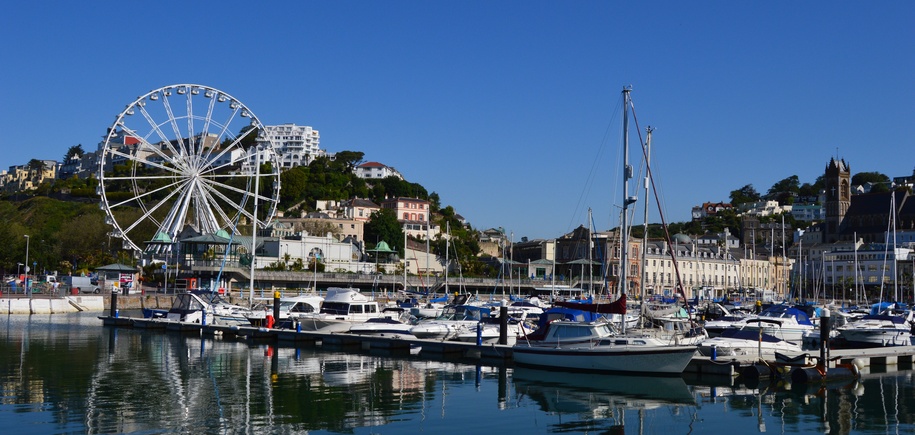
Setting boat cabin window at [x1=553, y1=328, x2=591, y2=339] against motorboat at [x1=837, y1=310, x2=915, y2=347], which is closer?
boat cabin window at [x1=553, y1=328, x2=591, y2=339]

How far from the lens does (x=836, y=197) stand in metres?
176

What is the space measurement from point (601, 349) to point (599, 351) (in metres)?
0.10

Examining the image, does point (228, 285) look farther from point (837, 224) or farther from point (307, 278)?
point (837, 224)

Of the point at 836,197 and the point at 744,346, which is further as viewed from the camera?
the point at 836,197

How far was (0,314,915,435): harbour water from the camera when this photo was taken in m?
22.8

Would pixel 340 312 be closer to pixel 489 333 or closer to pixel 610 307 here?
pixel 489 333

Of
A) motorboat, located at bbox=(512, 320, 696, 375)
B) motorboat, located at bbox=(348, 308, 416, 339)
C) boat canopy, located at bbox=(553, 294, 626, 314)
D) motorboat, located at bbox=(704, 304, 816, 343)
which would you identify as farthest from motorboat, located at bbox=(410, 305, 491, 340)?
motorboat, located at bbox=(704, 304, 816, 343)

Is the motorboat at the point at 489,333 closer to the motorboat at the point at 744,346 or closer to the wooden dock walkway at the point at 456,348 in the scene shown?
the wooden dock walkway at the point at 456,348

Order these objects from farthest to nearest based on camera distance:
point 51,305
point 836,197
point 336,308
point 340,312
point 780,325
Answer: point 836,197, point 51,305, point 336,308, point 340,312, point 780,325

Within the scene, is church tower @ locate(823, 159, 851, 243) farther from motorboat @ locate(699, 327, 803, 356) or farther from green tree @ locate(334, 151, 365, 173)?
motorboat @ locate(699, 327, 803, 356)

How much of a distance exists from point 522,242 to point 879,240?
60970 millimetres

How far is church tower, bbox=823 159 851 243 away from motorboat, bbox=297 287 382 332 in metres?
141

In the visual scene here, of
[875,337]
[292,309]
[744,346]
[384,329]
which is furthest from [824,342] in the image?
[292,309]

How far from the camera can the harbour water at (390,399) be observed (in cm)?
2284
